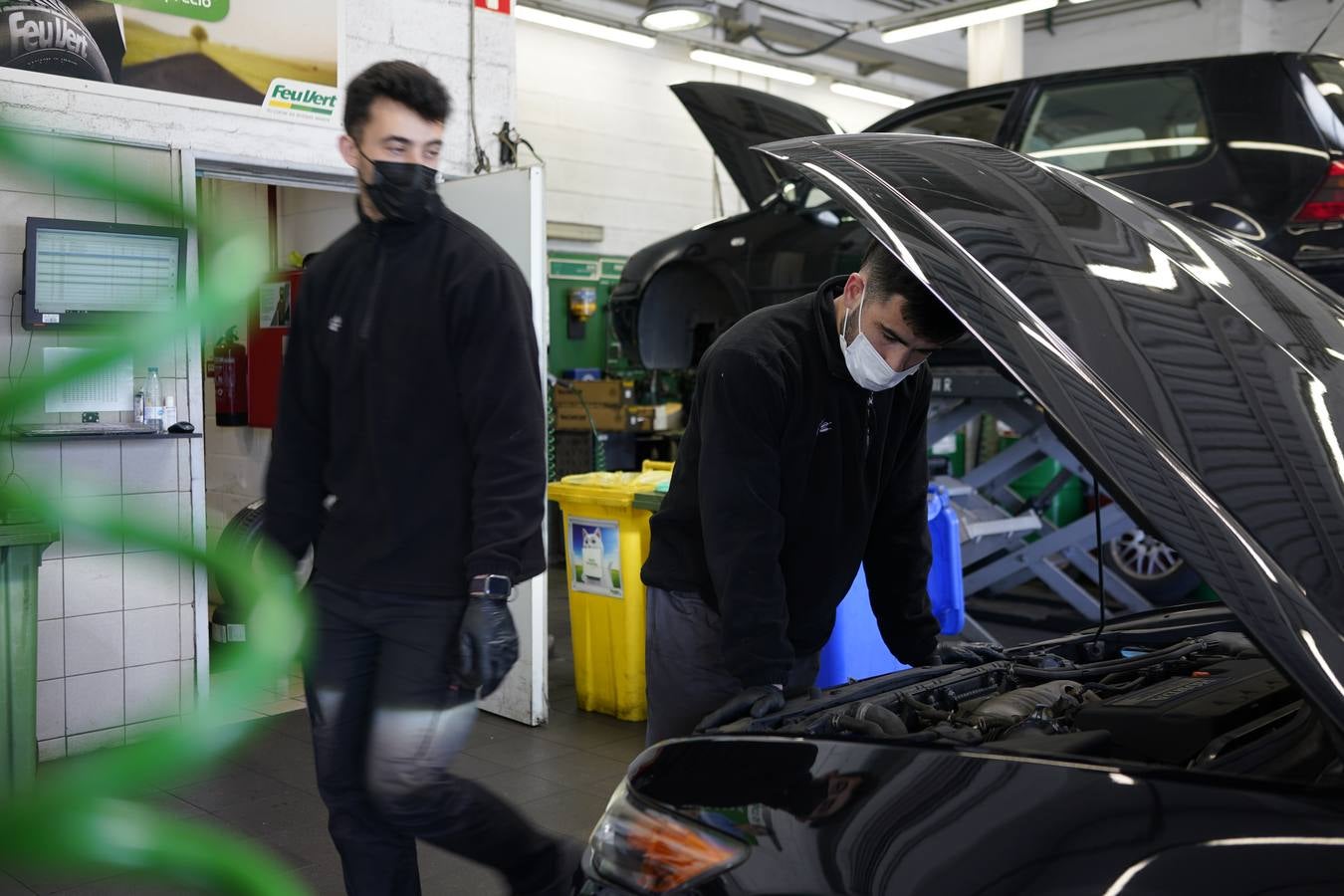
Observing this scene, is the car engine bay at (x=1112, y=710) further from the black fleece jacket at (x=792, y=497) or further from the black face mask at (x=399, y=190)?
the black face mask at (x=399, y=190)

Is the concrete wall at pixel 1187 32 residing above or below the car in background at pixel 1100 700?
above

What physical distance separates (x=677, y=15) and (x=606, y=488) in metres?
5.55

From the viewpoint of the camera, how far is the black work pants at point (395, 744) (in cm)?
221

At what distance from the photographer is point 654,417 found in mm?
9375

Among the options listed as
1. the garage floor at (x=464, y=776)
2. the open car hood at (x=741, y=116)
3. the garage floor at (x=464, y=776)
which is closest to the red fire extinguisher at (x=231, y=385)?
the garage floor at (x=464, y=776)

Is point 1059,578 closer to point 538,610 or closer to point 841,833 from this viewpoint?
point 538,610

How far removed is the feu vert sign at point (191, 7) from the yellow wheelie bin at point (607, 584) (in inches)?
91.2

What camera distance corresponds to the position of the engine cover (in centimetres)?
151

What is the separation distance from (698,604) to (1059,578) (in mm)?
4373

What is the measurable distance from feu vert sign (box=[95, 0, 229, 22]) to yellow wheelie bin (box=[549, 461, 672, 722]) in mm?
2318

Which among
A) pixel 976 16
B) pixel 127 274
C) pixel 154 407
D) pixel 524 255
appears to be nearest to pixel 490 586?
pixel 127 274

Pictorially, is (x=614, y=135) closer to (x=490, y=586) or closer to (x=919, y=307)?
(x=490, y=586)

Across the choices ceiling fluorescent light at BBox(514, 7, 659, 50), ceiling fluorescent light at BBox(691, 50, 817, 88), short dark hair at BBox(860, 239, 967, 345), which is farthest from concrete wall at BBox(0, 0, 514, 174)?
ceiling fluorescent light at BBox(691, 50, 817, 88)

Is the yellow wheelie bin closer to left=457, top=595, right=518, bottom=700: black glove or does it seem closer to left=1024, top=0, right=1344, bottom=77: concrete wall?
left=457, top=595, right=518, bottom=700: black glove
